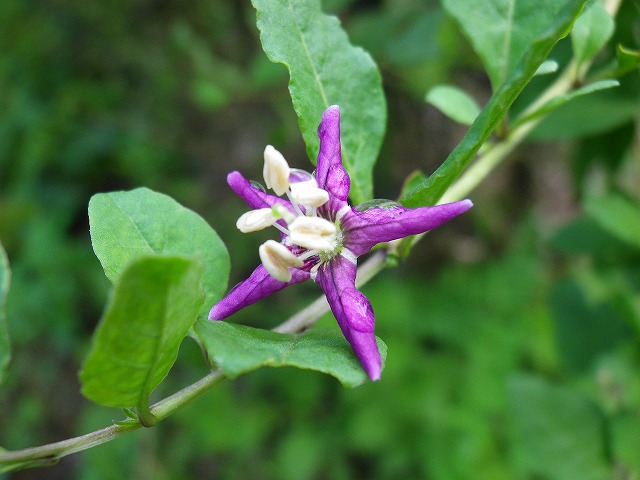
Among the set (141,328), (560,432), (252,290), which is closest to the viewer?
(141,328)

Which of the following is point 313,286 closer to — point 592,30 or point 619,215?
point 619,215

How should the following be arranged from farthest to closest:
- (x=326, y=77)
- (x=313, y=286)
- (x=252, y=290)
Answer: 1. (x=313, y=286)
2. (x=326, y=77)
3. (x=252, y=290)

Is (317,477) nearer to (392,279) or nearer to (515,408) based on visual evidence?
(392,279)

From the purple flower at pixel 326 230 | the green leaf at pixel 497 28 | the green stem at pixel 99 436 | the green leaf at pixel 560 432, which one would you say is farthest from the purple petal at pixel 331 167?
the green leaf at pixel 560 432

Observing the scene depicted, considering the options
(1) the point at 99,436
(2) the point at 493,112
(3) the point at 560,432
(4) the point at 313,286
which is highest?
(2) the point at 493,112

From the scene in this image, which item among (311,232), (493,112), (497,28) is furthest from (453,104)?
(311,232)

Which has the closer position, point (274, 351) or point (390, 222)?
point (274, 351)

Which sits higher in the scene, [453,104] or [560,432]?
[453,104]

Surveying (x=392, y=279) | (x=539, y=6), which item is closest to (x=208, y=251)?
(x=539, y=6)
